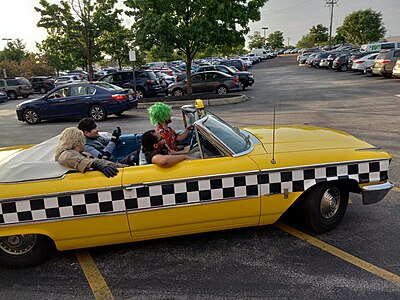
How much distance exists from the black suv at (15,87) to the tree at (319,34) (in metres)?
90.2

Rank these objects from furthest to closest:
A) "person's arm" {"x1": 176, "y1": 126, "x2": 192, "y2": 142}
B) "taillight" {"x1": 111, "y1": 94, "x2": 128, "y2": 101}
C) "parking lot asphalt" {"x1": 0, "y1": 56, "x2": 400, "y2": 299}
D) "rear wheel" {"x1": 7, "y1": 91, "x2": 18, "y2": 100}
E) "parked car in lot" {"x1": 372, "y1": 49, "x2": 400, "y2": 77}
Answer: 1. "rear wheel" {"x1": 7, "y1": 91, "x2": 18, "y2": 100}
2. "parked car in lot" {"x1": 372, "y1": 49, "x2": 400, "y2": 77}
3. "taillight" {"x1": 111, "y1": 94, "x2": 128, "y2": 101}
4. "person's arm" {"x1": 176, "y1": 126, "x2": 192, "y2": 142}
5. "parking lot asphalt" {"x1": 0, "y1": 56, "x2": 400, "y2": 299}

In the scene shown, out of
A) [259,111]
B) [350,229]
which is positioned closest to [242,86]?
[259,111]

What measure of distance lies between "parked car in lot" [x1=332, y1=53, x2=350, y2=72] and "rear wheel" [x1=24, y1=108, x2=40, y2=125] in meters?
24.6

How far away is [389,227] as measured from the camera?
368cm

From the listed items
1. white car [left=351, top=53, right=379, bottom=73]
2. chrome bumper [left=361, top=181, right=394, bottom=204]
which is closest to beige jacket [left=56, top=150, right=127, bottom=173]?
chrome bumper [left=361, top=181, right=394, bottom=204]

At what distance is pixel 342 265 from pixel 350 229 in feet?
2.44

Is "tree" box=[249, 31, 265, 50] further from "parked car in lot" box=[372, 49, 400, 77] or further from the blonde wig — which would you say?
the blonde wig

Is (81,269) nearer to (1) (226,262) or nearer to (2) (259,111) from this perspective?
(1) (226,262)

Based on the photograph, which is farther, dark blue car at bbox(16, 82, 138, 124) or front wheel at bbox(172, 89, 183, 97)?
front wheel at bbox(172, 89, 183, 97)

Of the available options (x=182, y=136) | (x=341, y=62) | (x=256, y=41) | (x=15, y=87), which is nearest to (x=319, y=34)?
(x=256, y=41)

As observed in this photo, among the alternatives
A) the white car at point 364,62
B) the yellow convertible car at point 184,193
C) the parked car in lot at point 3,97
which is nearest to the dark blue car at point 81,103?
the yellow convertible car at point 184,193

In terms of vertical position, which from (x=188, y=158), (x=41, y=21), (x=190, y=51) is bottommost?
(x=188, y=158)

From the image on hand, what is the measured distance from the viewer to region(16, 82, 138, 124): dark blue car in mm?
12555

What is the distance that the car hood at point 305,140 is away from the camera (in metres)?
3.58
